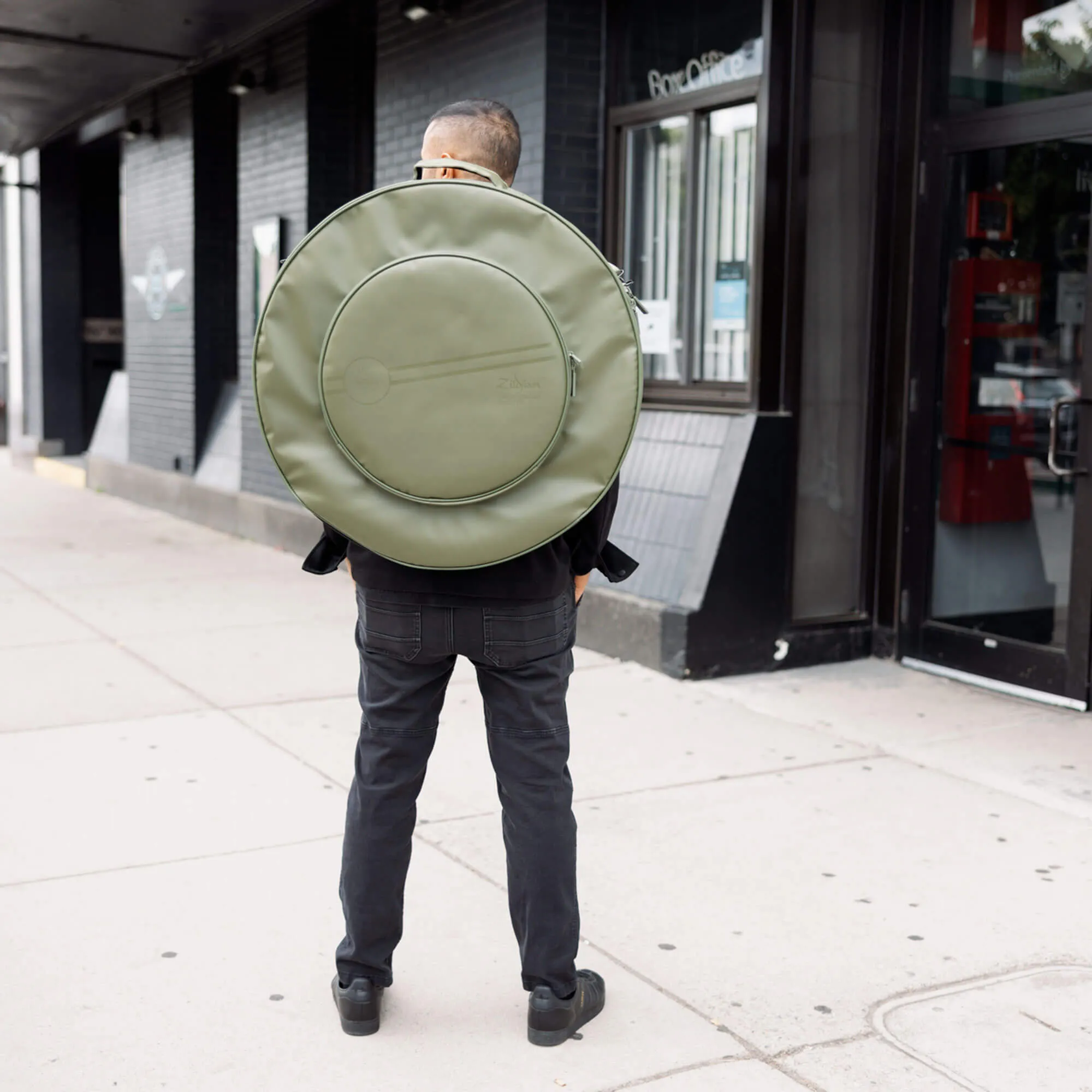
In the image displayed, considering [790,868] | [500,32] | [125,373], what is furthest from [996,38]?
[125,373]

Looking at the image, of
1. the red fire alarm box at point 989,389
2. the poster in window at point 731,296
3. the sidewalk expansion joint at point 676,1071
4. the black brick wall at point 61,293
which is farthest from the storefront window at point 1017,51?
the black brick wall at point 61,293

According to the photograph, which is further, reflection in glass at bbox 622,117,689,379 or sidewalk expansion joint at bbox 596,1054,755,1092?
Result: reflection in glass at bbox 622,117,689,379

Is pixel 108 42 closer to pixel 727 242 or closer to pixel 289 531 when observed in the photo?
pixel 289 531

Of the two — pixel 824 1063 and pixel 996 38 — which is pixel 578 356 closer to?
pixel 824 1063

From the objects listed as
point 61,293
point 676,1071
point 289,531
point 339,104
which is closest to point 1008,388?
point 676,1071

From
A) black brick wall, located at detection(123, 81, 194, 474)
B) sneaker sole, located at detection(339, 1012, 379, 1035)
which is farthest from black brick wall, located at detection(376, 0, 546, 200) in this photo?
sneaker sole, located at detection(339, 1012, 379, 1035)

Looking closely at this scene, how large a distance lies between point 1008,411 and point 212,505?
6460 millimetres

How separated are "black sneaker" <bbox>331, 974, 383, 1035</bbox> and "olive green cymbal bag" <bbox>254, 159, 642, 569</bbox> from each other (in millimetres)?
940

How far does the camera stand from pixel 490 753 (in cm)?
287

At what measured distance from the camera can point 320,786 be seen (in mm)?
4637

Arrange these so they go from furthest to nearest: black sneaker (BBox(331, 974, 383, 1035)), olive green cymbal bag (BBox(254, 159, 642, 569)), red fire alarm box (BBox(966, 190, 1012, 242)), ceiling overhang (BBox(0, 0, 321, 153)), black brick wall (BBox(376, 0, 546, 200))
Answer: ceiling overhang (BBox(0, 0, 321, 153))
black brick wall (BBox(376, 0, 546, 200))
red fire alarm box (BBox(966, 190, 1012, 242))
black sneaker (BBox(331, 974, 383, 1035))
olive green cymbal bag (BBox(254, 159, 642, 569))

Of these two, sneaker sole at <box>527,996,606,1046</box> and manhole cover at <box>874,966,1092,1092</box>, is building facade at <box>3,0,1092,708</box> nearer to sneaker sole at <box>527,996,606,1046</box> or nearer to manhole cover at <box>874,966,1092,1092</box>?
manhole cover at <box>874,966,1092,1092</box>

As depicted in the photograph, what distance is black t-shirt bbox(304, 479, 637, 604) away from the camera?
9.04 ft

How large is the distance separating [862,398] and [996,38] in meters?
1.62
